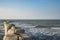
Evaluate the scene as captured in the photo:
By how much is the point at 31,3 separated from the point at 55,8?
0.96 feet

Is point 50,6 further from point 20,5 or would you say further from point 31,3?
point 20,5

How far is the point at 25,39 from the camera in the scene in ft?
1.67

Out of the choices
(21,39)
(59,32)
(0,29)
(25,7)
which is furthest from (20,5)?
(21,39)

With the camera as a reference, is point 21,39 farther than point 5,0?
No

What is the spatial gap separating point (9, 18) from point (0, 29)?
156 mm

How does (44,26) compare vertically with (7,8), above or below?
below

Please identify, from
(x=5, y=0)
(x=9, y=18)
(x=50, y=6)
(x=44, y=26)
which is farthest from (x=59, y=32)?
(x=5, y=0)

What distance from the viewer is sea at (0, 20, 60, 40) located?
1.33 meters

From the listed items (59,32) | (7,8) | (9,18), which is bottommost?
(59,32)

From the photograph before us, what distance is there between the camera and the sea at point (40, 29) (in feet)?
4.36

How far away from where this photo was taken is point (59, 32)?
1386 mm

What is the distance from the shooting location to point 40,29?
1.37m

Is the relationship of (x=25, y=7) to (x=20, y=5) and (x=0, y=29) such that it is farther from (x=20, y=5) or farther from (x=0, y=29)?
(x=0, y=29)

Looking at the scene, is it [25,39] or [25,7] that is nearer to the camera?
[25,39]
